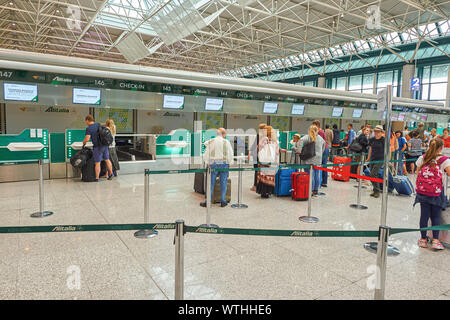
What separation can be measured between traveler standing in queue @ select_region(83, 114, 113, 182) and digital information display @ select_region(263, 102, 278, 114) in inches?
247

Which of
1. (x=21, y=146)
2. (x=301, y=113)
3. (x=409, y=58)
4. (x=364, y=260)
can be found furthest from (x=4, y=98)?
(x=409, y=58)

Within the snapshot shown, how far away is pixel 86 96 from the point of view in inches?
330

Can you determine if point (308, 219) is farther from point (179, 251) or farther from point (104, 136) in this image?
point (104, 136)

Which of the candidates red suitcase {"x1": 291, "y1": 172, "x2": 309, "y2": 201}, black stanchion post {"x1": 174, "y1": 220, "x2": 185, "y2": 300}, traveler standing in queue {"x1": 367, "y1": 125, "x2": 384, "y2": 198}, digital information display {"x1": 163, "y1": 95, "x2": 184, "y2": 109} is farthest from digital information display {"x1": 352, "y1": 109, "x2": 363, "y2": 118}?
black stanchion post {"x1": 174, "y1": 220, "x2": 185, "y2": 300}

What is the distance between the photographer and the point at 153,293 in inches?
109

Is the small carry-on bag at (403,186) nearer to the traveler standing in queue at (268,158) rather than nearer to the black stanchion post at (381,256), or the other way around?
the traveler standing in queue at (268,158)

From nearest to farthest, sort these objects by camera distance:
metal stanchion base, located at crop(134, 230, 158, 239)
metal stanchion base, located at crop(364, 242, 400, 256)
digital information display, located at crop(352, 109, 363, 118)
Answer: metal stanchion base, located at crop(364, 242, 400, 256), metal stanchion base, located at crop(134, 230, 158, 239), digital information display, located at crop(352, 109, 363, 118)

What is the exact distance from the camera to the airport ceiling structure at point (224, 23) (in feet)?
48.2

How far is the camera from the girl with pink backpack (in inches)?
157

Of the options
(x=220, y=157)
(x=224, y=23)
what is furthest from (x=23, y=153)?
(x=224, y=23)

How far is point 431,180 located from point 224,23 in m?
18.2

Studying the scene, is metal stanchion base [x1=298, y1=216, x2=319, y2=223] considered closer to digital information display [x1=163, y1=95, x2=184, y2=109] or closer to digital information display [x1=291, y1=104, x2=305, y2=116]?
digital information display [x1=163, y1=95, x2=184, y2=109]

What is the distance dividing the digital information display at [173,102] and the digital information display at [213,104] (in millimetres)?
943
